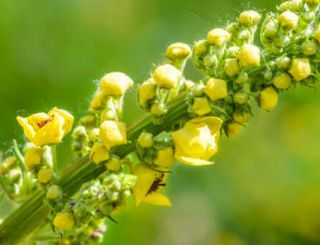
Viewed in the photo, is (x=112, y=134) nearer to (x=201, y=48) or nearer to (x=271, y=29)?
(x=201, y=48)

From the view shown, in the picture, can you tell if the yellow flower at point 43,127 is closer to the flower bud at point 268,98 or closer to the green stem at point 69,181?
the green stem at point 69,181

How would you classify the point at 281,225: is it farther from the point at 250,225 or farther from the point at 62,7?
the point at 62,7

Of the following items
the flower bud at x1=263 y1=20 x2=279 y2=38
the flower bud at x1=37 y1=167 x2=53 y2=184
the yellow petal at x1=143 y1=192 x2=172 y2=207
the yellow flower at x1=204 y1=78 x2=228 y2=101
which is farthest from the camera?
the yellow petal at x1=143 y1=192 x2=172 y2=207

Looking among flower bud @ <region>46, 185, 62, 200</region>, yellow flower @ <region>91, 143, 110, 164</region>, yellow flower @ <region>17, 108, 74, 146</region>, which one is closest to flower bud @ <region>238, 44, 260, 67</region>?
yellow flower @ <region>91, 143, 110, 164</region>

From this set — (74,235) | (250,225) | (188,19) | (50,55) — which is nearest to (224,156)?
(250,225)

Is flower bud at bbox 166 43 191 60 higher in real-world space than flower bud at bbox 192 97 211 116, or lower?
higher

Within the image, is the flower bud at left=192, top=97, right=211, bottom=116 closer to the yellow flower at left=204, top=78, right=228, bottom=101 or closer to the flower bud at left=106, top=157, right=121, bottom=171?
the yellow flower at left=204, top=78, right=228, bottom=101
